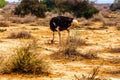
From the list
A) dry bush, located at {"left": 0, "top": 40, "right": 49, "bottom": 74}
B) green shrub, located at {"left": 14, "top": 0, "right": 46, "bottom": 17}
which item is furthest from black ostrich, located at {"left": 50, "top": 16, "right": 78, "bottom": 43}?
green shrub, located at {"left": 14, "top": 0, "right": 46, "bottom": 17}

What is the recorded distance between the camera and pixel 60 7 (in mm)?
43844

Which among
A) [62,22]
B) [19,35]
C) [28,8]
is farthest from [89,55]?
[28,8]

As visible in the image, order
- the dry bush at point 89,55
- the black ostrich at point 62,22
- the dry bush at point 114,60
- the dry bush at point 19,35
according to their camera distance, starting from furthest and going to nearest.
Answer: the dry bush at point 19,35 → the black ostrich at point 62,22 → the dry bush at point 89,55 → the dry bush at point 114,60

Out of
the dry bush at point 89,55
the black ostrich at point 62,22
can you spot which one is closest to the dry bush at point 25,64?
the dry bush at point 89,55

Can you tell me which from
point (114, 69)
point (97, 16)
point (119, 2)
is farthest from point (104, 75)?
point (119, 2)

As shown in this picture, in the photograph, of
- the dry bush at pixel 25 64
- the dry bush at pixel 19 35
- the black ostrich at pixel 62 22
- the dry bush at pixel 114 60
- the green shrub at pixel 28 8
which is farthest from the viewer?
the green shrub at pixel 28 8

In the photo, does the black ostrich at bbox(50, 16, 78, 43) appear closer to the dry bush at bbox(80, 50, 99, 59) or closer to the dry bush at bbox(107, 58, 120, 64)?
the dry bush at bbox(80, 50, 99, 59)

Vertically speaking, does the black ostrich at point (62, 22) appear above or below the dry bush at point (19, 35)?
above

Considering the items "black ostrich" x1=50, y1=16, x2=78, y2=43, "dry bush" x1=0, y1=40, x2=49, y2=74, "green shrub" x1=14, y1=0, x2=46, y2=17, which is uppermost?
"black ostrich" x1=50, y1=16, x2=78, y2=43

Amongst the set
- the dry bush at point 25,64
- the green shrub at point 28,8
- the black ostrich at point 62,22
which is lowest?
the green shrub at point 28,8

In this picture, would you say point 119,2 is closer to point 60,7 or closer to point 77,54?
point 60,7

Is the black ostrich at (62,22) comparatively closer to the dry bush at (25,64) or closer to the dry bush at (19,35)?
the dry bush at (19,35)

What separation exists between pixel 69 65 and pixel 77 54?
1.79 metres

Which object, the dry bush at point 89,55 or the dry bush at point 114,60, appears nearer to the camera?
the dry bush at point 114,60
